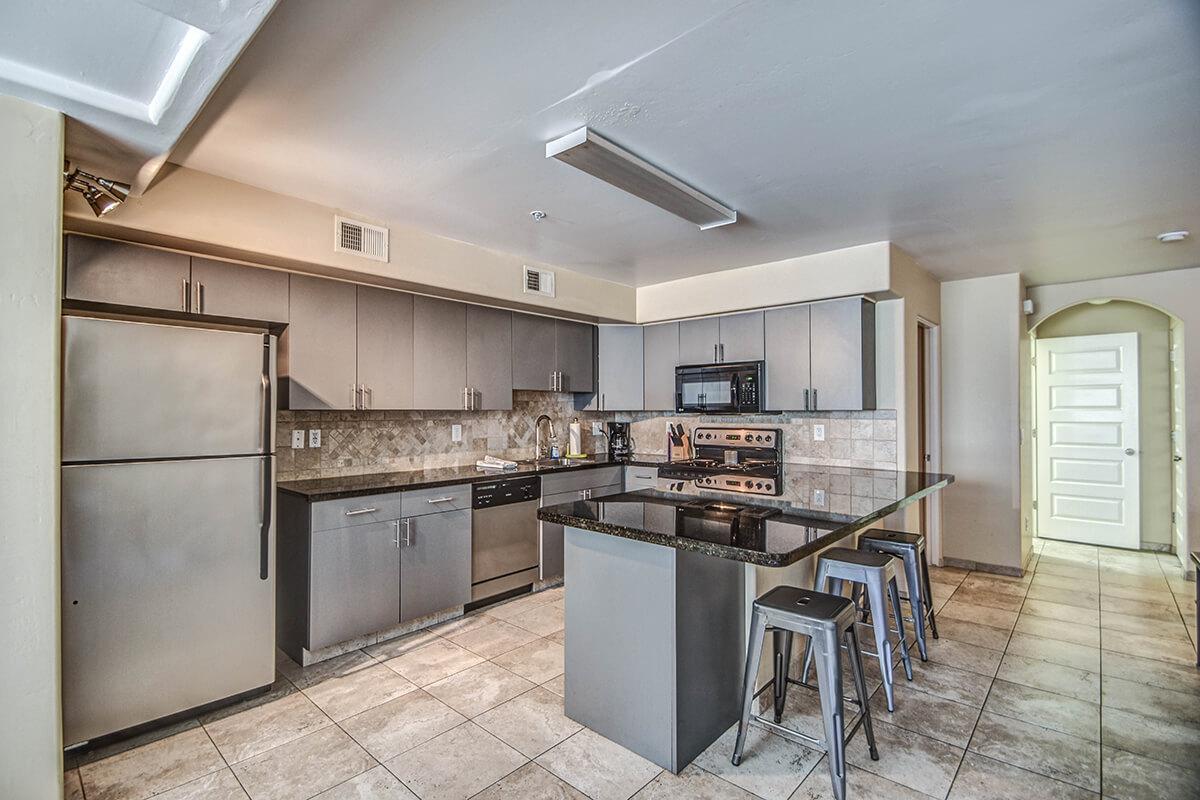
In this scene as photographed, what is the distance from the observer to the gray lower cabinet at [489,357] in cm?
409

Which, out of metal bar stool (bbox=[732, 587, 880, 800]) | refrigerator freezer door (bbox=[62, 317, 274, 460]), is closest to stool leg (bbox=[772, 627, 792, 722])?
metal bar stool (bbox=[732, 587, 880, 800])

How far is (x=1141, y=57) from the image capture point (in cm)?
175

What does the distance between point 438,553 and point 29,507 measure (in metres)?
1.99

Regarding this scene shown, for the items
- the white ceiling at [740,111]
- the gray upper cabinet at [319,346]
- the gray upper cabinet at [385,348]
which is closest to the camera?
the white ceiling at [740,111]

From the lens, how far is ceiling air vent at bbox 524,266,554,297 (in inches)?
162

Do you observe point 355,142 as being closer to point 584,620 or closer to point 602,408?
point 584,620

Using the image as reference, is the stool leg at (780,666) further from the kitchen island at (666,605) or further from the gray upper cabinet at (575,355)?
the gray upper cabinet at (575,355)

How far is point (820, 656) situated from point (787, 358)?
2.71 metres

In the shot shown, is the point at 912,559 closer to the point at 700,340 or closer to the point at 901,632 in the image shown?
the point at 901,632

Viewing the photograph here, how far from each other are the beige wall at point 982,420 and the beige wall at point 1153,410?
101 centimetres

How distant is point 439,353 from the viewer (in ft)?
12.7

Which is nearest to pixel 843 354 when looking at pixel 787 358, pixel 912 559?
pixel 787 358

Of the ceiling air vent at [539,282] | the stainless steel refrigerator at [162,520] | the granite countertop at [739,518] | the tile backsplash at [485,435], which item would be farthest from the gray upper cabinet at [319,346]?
the granite countertop at [739,518]

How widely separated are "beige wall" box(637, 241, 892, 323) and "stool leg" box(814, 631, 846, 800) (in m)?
2.60
